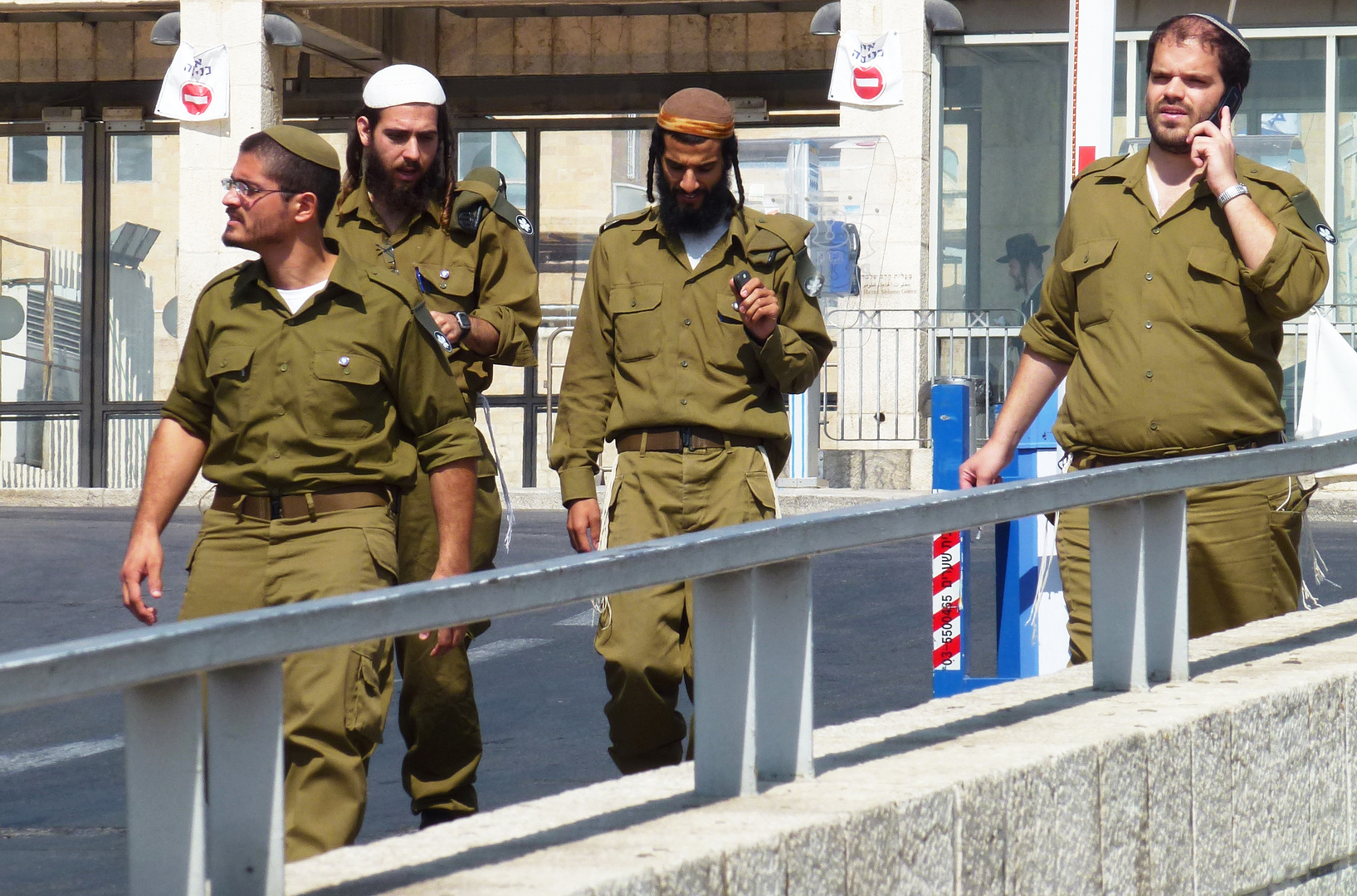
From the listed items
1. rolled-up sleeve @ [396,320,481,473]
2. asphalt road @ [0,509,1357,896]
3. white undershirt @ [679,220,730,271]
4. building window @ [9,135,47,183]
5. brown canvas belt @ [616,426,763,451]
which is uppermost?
building window @ [9,135,47,183]

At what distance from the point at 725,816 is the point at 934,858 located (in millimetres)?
338

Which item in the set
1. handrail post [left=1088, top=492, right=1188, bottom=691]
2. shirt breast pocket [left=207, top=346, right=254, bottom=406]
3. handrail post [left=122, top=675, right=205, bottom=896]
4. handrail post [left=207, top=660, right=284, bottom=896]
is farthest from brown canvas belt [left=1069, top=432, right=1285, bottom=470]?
handrail post [left=122, top=675, right=205, bottom=896]

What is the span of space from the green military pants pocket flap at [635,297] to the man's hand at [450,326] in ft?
1.46

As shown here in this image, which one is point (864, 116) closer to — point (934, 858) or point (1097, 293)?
point (1097, 293)

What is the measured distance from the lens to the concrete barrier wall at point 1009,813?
235cm

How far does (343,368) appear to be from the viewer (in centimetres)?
399

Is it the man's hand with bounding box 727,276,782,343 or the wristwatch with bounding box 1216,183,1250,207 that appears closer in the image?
the wristwatch with bounding box 1216,183,1250,207

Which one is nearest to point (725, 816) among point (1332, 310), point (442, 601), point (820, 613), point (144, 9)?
point (442, 601)

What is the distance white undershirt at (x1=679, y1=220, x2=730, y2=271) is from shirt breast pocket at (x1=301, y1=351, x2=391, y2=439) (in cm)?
109

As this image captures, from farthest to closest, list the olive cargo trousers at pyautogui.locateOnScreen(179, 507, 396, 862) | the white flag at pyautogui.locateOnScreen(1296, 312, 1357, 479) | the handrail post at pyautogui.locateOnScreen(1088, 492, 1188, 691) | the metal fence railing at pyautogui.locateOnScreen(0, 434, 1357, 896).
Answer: the white flag at pyautogui.locateOnScreen(1296, 312, 1357, 479), the olive cargo trousers at pyautogui.locateOnScreen(179, 507, 396, 862), the handrail post at pyautogui.locateOnScreen(1088, 492, 1188, 691), the metal fence railing at pyautogui.locateOnScreen(0, 434, 1357, 896)

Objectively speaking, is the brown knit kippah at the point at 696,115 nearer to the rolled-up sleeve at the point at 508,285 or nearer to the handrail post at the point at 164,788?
the rolled-up sleeve at the point at 508,285

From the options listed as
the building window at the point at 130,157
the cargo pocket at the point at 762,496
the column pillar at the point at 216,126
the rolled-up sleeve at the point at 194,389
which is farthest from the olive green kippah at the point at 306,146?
A: the building window at the point at 130,157

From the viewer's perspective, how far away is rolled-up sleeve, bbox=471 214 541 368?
4.94 meters

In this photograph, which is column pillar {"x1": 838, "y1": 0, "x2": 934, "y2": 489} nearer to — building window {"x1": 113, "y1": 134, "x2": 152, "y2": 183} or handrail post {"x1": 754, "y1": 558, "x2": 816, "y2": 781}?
building window {"x1": 113, "y1": 134, "x2": 152, "y2": 183}
